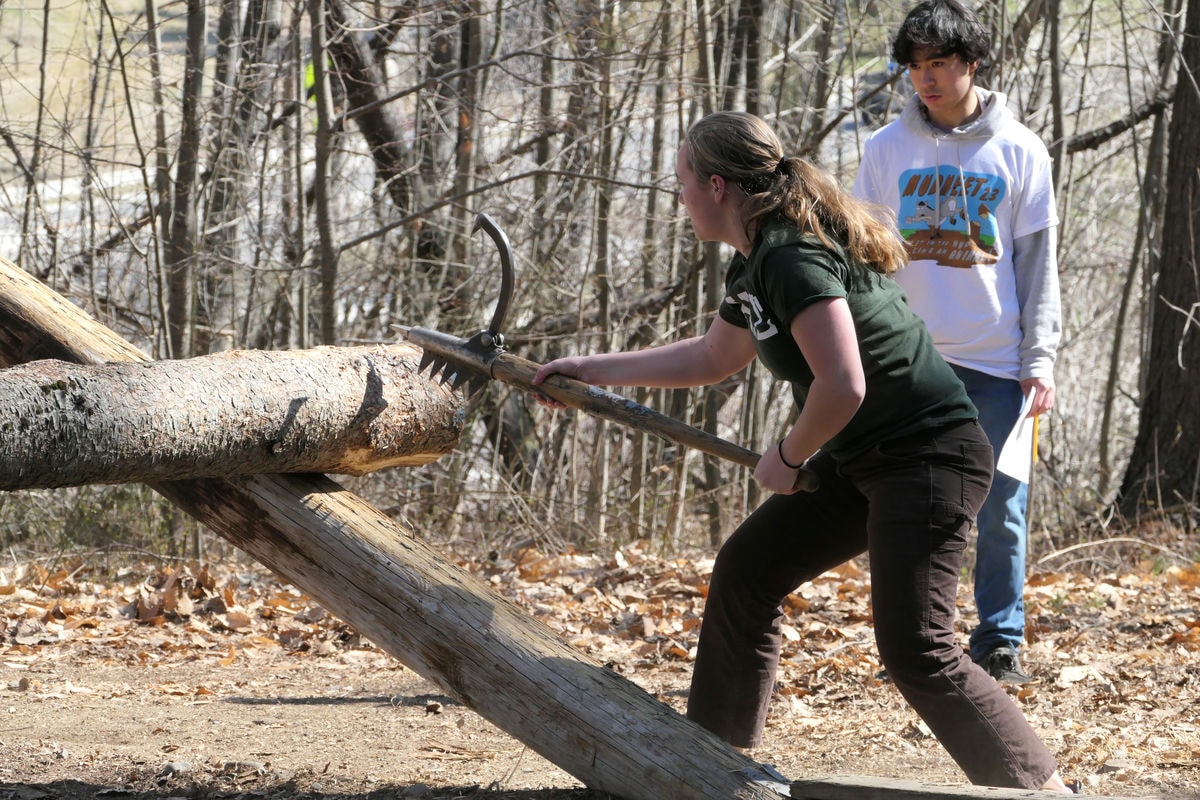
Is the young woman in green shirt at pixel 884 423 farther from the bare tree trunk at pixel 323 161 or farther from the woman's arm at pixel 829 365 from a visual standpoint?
the bare tree trunk at pixel 323 161

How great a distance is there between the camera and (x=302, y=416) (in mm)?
3139

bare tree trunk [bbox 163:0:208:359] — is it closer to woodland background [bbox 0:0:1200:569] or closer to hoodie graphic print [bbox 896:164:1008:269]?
woodland background [bbox 0:0:1200:569]

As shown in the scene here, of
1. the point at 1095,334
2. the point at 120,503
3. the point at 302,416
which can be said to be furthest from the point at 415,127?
the point at 1095,334

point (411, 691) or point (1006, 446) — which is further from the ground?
point (1006, 446)

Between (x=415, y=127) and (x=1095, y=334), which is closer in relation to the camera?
(x=415, y=127)

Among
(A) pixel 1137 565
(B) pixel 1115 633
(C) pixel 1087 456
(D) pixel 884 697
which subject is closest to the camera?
(D) pixel 884 697

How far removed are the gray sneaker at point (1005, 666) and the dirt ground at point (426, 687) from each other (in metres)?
0.06

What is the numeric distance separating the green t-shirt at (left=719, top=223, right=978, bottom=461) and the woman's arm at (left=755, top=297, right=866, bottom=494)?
0.26 feet

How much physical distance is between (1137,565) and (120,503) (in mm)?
5947

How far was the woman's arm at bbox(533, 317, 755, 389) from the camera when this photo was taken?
3.07 meters

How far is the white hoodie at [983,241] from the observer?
382cm

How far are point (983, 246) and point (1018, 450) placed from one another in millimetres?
689

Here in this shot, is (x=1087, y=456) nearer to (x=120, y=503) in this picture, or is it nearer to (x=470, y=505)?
(x=470, y=505)

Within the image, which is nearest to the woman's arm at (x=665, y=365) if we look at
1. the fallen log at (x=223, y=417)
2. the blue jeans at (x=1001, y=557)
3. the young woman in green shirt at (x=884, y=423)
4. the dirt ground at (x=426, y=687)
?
the young woman in green shirt at (x=884, y=423)
